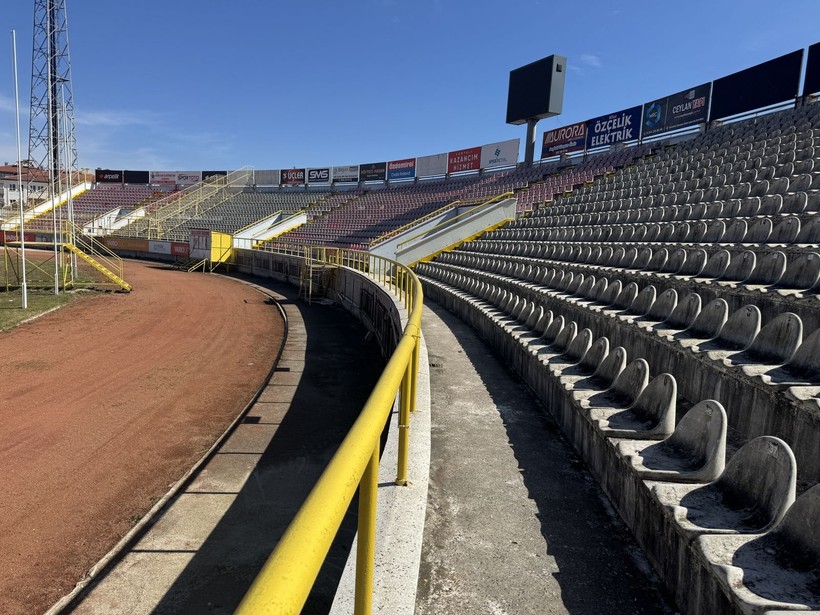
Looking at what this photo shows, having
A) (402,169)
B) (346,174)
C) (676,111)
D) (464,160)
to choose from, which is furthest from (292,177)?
(676,111)

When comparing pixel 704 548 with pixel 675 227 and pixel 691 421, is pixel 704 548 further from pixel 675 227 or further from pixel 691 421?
pixel 675 227

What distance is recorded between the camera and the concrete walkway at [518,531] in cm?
269

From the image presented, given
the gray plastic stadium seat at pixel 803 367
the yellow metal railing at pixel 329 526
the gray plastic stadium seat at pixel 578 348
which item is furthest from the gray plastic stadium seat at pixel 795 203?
the yellow metal railing at pixel 329 526

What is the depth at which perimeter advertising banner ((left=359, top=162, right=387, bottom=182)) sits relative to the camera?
50.5 m

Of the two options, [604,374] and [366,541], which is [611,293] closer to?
[604,374]

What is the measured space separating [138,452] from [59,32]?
176 feet

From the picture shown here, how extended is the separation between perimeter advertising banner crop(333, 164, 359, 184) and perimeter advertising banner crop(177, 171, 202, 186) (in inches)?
801

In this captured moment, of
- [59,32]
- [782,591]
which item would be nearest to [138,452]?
[782,591]

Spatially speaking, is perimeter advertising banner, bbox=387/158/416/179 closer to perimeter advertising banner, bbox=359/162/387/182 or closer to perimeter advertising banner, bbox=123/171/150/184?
perimeter advertising banner, bbox=359/162/387/182

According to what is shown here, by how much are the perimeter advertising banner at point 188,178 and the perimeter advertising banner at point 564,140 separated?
4393 centimetres

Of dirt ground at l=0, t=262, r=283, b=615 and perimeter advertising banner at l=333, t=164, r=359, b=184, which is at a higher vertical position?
perimeter advertising banner at l=333, t=164, r=359, b=184

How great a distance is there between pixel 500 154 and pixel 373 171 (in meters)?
14.9

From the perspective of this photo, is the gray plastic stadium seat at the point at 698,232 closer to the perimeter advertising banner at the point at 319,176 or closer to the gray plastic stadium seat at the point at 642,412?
the gray plastic stadium seat at the point at 642,412

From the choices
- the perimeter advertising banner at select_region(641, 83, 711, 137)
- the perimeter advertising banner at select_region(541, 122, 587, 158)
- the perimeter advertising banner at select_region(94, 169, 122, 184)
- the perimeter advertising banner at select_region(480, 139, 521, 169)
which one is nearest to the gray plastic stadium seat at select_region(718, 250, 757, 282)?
the perimeter advertising banner at select_region(641, 83, 711, 137)
